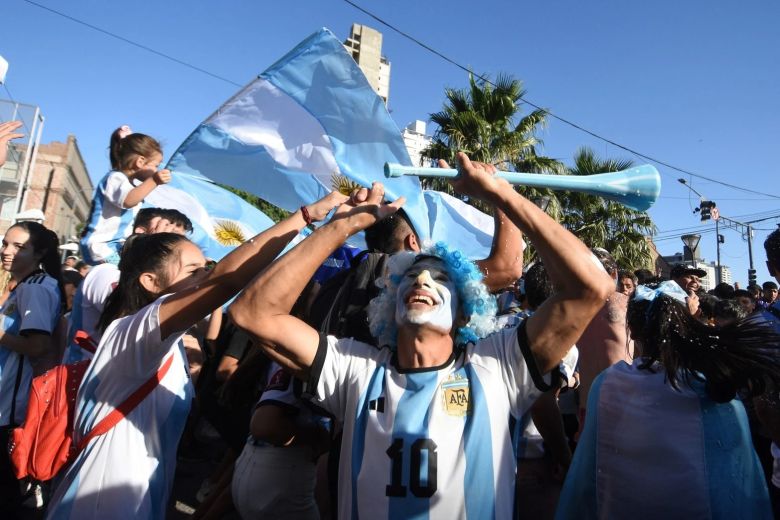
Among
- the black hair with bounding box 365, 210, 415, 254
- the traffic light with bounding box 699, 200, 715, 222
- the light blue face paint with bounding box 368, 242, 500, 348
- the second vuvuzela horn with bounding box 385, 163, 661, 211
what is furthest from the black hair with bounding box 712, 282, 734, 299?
the traffic light with bounding box 699, 200, 715, 222

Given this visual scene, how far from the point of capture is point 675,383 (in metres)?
2.12

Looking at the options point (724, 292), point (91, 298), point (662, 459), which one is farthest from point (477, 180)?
point (724, 292)

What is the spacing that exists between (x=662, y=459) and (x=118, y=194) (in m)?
3.52

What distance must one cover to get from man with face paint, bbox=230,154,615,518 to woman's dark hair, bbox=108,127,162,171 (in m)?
2.26

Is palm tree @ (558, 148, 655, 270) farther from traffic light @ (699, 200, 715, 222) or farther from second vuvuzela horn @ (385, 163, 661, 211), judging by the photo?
second vuvuzela horn @ (385, 163, 661, 211)

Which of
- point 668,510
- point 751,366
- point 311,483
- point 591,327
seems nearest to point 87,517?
point 311,483

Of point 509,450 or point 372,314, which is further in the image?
point 372,314

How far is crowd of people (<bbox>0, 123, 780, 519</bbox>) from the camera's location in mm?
1773

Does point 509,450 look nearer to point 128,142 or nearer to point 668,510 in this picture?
point 668,510

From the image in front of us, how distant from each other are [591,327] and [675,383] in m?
1.28

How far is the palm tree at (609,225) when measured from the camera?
1418 centimetres

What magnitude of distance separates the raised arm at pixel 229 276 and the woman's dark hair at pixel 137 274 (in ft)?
1.28

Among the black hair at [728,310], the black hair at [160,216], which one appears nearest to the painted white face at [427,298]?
the black hair at [160,216]

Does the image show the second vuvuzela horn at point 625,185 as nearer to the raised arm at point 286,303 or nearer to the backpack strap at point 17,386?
the raised arm at point 286,303
